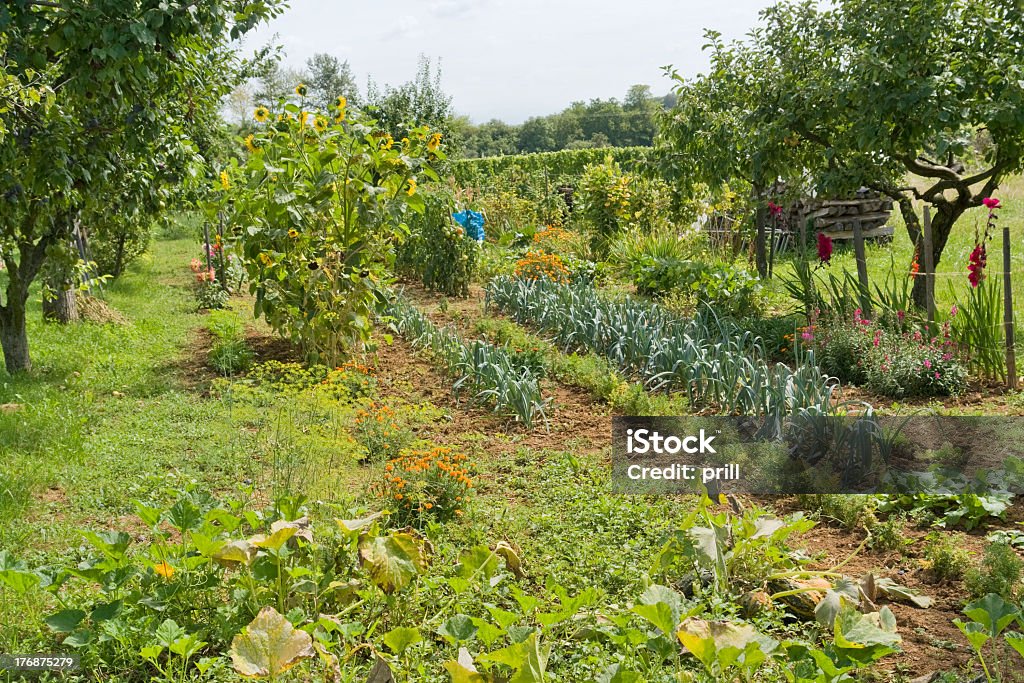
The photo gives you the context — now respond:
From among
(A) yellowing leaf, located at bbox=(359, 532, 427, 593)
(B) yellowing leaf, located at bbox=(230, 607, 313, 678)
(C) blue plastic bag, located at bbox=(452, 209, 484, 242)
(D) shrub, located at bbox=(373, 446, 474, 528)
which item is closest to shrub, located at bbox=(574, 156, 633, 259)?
(C) blue plastic bag, located at bbox=(452, 209, 484, 242)

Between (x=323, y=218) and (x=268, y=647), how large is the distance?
503 centimetres

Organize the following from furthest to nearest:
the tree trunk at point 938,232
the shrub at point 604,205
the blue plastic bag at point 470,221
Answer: the shrub at point 604,205
the blue plastic bag at point 470,221
the tree trunk at point 938,232

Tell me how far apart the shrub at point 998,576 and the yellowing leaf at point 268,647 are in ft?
8.50

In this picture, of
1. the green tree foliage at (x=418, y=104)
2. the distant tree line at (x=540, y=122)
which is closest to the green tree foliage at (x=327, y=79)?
the distant tree line at (x=540, y=122)

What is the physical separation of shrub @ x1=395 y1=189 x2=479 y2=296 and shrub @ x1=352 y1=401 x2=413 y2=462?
525 centimetres

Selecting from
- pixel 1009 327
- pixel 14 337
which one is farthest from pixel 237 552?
pixel 1009 327

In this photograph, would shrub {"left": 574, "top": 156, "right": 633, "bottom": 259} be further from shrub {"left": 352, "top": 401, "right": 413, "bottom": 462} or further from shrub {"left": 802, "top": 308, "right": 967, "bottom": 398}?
shrub {"left": 352, "top": 401, "right": 413, "bottom": 462}

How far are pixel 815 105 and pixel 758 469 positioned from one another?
4074 mm

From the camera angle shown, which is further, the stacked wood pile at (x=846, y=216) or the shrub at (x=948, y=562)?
the stacked wood pile at (x=846, y=216)

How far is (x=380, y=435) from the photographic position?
16.8ft

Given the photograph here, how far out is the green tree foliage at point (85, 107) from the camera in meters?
3.95

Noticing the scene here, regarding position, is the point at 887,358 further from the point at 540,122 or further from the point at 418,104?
the point at 540,122

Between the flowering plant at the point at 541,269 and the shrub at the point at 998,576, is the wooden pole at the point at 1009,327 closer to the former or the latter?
the shrub at the point at 998,576

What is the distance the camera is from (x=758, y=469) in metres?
4.42
